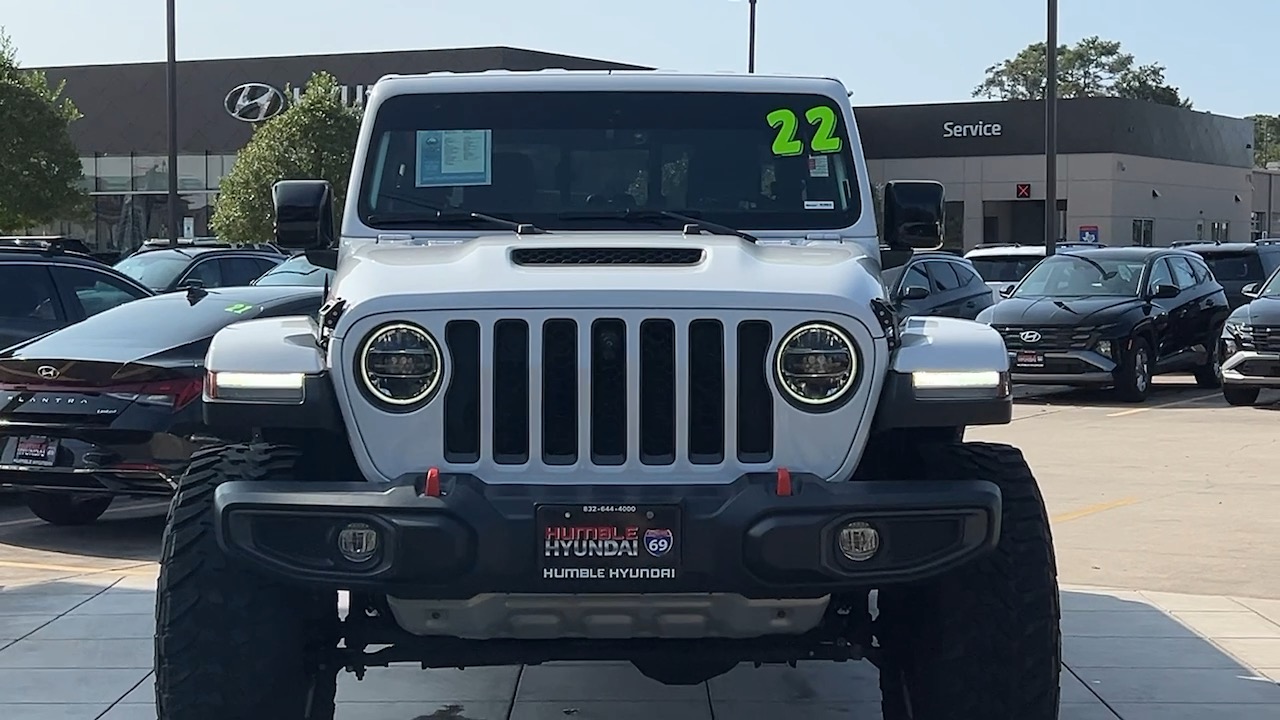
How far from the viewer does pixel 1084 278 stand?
1942 centimetres

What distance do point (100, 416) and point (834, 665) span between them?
432 centimetres

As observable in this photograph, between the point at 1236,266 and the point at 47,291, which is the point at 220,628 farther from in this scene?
the point at 1236,266

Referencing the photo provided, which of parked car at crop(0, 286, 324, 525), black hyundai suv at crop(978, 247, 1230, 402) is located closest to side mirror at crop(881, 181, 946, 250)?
parked car at crop(0, 286, 324, 525)

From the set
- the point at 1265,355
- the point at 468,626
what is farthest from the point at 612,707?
the point at 1265,355

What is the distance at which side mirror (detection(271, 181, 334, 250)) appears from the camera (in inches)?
239

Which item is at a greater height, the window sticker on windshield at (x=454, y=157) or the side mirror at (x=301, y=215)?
the window sticker on windshield at (x=454, y=157)

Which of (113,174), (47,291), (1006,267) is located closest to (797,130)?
(47,291)

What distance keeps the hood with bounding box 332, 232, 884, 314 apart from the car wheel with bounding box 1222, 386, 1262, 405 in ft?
44.5

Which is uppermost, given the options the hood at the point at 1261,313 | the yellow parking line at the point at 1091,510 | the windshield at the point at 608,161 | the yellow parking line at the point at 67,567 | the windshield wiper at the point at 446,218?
the windshield at the point at 608,161

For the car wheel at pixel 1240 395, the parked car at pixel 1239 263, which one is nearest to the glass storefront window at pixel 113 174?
the parked car at pixel 1239 263

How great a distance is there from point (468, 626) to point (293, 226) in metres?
2.04

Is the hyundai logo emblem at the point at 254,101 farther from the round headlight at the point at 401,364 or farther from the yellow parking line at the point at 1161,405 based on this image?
the round headlight at the point at 401,364

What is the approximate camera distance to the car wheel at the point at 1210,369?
2003cm

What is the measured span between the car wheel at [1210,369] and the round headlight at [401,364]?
1671 cm
